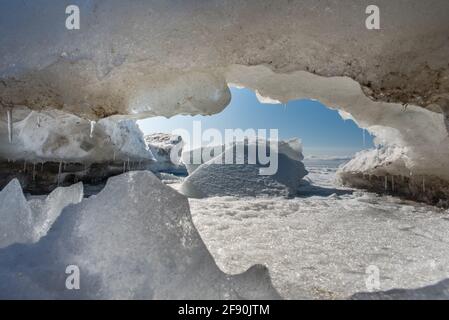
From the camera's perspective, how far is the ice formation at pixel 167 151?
13616 millimetres

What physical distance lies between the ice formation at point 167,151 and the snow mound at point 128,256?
11815 mm

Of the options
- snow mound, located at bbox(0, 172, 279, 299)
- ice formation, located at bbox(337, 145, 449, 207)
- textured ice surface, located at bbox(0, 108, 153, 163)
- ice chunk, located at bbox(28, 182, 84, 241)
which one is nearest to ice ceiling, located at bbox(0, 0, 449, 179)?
ice chunk, located at bbox(28, 182, 84, 241)

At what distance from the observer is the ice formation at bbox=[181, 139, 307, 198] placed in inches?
194

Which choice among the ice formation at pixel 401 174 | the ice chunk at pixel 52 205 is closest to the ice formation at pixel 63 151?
the ice chunk at pixel 52 205

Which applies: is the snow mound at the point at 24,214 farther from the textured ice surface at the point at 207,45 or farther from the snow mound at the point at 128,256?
the textured ice surface at the point at 207,45

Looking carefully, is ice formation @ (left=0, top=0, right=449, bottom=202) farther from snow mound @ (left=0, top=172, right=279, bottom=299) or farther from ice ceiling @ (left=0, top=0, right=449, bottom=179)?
snow mound @ (left=0, top=172, right=279, bottom=299)

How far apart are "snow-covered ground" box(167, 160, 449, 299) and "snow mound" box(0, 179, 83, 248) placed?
2.90 ft

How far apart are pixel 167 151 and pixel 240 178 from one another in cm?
962

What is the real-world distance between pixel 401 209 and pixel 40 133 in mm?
5590

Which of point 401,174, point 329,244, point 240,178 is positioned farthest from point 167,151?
point 329,244

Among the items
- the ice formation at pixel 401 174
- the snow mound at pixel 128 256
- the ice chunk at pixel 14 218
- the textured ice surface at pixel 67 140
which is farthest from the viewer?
the textured ice surface at pixel 67 140

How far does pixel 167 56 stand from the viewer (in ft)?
5.65

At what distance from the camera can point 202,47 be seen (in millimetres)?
1688

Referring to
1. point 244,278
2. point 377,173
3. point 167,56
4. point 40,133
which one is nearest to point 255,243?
point 244,278
